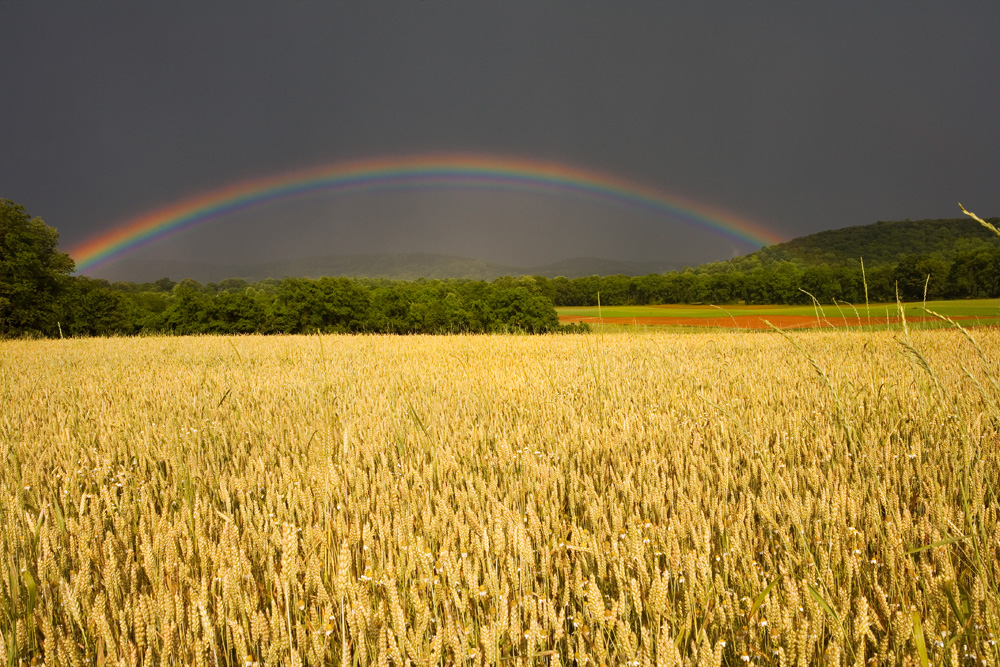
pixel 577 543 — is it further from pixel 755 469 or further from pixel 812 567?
pixel 755 469

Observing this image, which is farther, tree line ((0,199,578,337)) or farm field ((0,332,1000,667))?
tree line ((0,199,578,337))

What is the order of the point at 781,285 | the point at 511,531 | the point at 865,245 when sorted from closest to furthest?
the point at 511,531 → the point at 781,285 → the point at 865,245

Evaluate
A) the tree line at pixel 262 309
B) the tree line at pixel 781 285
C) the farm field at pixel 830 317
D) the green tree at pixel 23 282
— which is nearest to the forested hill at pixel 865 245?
the tree line at pixel 781 285

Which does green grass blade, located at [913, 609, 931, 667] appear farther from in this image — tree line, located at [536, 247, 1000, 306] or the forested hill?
the forested hill

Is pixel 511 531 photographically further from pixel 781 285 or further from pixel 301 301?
pixel 781 285

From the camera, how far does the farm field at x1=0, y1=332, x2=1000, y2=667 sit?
1.33m

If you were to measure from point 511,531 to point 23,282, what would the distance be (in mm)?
38608

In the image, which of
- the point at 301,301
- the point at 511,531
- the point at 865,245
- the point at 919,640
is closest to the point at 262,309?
the point at 301,301

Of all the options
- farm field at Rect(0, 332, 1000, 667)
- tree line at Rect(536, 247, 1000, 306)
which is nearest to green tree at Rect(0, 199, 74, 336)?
farm field at Rect(0, 332, 1000, 667)

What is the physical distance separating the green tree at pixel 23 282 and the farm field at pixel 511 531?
108 feet

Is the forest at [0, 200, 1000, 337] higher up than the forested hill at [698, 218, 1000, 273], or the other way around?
the forested hill at [698, 218, 1000, 273]

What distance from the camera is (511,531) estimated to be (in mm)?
1822

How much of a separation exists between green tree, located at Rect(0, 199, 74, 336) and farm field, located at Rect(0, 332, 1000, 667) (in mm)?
33048

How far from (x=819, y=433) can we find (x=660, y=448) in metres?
0.96
